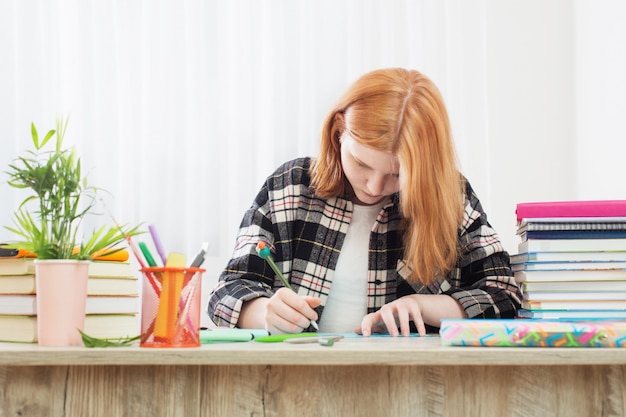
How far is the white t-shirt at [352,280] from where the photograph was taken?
1583mm

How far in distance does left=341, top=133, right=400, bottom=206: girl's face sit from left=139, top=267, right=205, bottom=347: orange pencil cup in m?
0.59

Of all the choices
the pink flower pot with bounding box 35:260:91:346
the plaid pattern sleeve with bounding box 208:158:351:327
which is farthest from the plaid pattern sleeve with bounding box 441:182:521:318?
the pink flower pot with bounding box 35:260:91:346

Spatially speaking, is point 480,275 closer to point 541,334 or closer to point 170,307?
point 541,334

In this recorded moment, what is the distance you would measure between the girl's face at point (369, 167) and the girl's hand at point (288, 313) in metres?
0.34

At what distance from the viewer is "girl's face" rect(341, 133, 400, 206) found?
1405 millimetres

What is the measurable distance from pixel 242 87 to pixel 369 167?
1.01m

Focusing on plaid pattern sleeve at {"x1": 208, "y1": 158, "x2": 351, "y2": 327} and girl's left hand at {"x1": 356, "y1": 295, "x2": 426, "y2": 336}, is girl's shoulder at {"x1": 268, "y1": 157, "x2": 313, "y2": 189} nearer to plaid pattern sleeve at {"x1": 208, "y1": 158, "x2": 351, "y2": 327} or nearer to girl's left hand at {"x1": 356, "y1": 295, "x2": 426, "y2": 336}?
plaid pattern sleeve at {"x1": 208, "y1": 158, "x2": 351, "y2": 327}

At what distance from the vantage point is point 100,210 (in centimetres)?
235

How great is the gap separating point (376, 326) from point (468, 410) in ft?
1.49

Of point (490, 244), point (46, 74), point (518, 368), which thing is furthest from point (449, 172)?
point (46, 74)

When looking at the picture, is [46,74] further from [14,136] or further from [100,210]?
[100,210]

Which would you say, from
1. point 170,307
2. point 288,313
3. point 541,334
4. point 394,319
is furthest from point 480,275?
point 170,307

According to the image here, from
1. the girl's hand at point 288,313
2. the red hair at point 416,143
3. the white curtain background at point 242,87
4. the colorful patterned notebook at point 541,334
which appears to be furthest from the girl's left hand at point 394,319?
the white curtain background at point 242,87

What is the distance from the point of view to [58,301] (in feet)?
2.88
